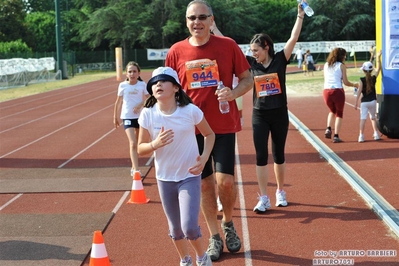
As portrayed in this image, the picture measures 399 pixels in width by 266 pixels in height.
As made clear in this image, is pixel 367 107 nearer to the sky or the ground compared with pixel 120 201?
nearer to the sky

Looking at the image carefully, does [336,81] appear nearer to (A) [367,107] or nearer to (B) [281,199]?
(A) [367,107]

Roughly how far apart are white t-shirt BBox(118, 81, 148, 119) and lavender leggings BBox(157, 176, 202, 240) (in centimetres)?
508

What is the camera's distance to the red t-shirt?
572 cm

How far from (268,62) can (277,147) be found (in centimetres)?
100

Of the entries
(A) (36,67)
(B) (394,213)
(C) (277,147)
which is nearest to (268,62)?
(C) (277,147)

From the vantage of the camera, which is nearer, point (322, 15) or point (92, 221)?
point (92, 221)

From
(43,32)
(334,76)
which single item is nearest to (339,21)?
(43,32)

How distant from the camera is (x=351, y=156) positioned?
36.9ft

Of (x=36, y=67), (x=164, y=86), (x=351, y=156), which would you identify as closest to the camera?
(x=164, y=86)

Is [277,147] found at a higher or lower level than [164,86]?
lower

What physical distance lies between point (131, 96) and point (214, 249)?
192 inches

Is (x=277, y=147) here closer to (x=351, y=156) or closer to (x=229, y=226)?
(x=229, y=226)

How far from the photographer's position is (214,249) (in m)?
5.78

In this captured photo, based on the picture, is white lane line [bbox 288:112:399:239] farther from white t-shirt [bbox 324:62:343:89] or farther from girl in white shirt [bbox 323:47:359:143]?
white t-shirt [bbox 324:62:343:89]
